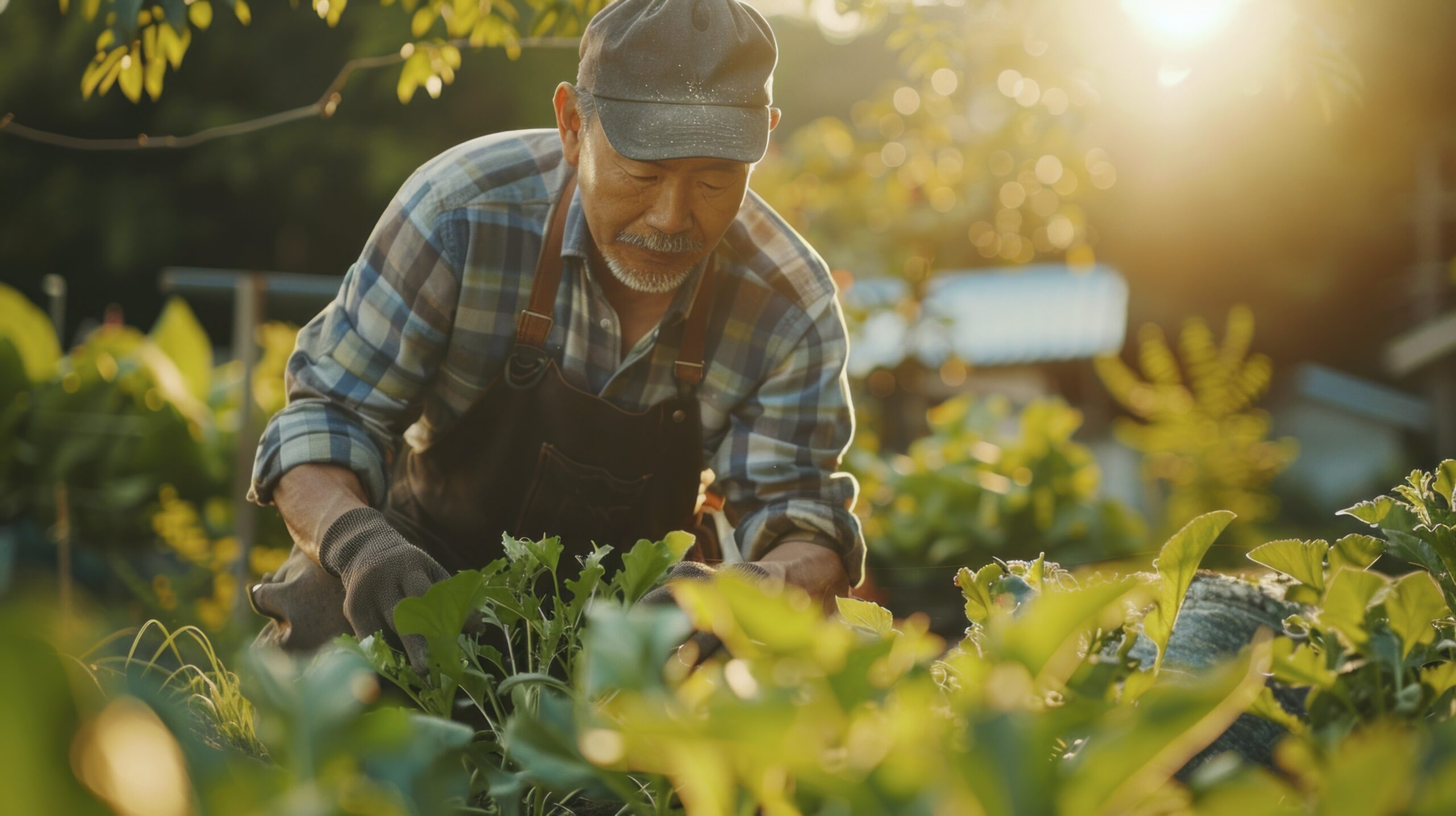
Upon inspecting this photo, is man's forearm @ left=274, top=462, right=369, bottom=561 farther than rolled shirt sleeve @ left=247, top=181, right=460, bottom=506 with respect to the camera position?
No

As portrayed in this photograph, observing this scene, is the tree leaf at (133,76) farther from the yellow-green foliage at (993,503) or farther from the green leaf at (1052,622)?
the yellow-green foliage at (993,503)

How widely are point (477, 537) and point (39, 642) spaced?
1.74m

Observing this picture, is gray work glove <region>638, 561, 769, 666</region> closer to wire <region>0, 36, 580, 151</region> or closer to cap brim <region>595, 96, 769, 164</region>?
cap brim <region>595, 96, 769, 164</region>

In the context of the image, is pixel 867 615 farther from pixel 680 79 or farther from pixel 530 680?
pixel 680 79

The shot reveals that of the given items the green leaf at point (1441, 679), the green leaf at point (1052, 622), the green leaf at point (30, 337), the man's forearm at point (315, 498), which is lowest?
the green leaf at point (30, 337)

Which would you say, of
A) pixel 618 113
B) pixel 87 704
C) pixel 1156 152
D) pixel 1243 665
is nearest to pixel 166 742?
pixel 87 704

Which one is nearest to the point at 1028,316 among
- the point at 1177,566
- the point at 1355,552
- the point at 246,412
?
the point at 246,412

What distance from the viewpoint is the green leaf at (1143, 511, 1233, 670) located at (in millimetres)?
690

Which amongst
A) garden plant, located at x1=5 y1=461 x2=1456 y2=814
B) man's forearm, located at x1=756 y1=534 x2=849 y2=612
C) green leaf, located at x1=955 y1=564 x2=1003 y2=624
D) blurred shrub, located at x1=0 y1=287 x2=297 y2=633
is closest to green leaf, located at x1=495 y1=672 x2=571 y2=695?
garden plant, located at x1=5 y1=461 x2=1456 y2=814

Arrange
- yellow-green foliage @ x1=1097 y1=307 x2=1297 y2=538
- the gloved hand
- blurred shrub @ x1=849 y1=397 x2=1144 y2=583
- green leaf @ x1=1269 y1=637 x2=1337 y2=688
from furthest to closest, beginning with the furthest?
yellow-green foliage @ x1=1097 y1=307 x2=1297 y2=538 < blurred shrub @ x1=849 y1=397 x2=1144 y2=583 < the gloved hand < green leaf @ x1=1269 y1=637 x2=1337 y2=688

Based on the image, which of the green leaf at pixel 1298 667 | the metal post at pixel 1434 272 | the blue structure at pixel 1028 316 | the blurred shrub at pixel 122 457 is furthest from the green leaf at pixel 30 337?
the metal post at pixel 1434 272

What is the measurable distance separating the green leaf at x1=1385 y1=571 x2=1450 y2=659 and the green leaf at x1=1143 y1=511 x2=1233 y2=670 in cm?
9

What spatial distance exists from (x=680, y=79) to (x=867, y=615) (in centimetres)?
108

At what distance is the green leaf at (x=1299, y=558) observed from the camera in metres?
0.77
